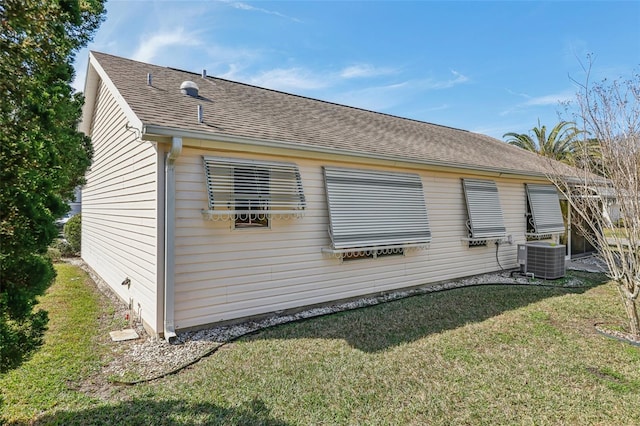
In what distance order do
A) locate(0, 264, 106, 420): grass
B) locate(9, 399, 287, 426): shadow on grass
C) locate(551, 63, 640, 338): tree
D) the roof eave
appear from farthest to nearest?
1. locate(551, 63, 640, 338): tree
2. the roof eave
3. locate(0, 264, 106, 420): grass
4. locate(9, 399, 287, 426): shadow on grass

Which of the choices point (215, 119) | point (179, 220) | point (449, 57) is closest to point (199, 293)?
point (179, 220)

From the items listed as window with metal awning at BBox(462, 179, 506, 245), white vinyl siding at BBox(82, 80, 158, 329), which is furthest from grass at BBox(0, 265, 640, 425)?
window with metal awning at BBox(462, 179, 506, 245)

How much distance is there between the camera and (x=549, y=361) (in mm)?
3930

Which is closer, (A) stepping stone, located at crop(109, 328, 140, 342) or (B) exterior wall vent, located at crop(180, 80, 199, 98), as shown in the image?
(A) stepping stone, located at crop(109, 328, 140, 342)

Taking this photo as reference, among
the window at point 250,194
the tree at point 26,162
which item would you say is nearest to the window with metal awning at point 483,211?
the window at point 250,194

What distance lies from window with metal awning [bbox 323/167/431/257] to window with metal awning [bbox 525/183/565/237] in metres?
4.49

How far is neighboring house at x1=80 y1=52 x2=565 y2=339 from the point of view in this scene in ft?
15.3

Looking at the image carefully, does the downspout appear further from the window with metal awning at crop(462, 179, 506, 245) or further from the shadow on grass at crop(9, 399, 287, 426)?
the window with metal awning at crop(462, 179, 506, 245)

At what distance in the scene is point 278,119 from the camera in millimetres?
6688

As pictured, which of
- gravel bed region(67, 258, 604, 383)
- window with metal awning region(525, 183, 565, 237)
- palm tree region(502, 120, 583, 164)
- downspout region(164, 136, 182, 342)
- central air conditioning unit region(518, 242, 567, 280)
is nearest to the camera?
gravel bed region(67, 258, 604, 383)

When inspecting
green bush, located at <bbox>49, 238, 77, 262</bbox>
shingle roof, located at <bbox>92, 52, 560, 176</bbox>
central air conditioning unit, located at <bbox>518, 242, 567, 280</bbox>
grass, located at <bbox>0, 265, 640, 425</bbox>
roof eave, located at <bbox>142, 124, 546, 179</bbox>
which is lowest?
grass, located at <bbox>0, 265, 640, 425</bbox>

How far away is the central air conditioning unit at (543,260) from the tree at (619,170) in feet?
9.98

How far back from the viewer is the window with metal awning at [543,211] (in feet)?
31.4

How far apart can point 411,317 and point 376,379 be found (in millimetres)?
2180
